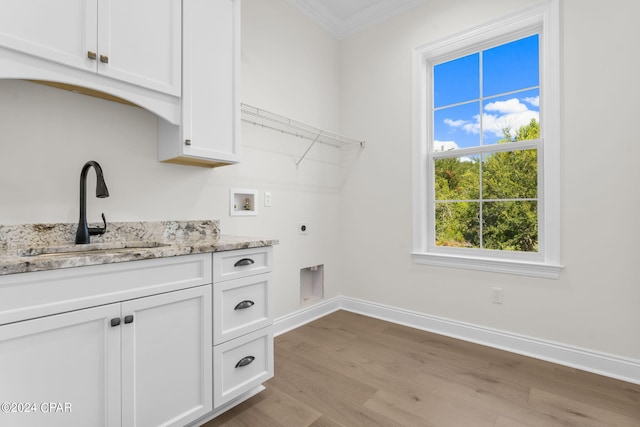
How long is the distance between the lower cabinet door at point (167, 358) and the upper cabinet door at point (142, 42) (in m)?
1.04

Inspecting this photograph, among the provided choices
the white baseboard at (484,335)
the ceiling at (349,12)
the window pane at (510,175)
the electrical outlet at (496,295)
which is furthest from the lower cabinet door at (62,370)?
the ceiling at (349,12)

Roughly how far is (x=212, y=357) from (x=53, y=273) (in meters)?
0.79

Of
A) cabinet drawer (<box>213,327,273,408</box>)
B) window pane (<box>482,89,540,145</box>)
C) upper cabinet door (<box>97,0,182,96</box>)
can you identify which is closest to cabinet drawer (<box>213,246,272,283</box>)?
cabinet drawer (<box>213,327,273,408</box>)

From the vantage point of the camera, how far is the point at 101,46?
4.54 ft

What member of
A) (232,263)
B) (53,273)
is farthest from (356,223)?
(53,273)

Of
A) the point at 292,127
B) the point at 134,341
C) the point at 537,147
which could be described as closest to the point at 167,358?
the point at 134,341

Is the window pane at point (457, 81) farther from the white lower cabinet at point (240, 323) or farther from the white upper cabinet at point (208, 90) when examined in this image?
the white lower cabinet at point (240, 323)

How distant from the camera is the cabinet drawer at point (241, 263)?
1581 mm

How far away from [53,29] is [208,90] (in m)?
0.69

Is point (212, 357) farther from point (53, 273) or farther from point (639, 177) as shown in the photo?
point (639, 177)

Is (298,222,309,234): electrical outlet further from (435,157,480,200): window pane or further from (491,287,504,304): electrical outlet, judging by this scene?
(491,287,504,304): electrical outlet

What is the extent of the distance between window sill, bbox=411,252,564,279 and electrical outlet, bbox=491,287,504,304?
0.14 meters

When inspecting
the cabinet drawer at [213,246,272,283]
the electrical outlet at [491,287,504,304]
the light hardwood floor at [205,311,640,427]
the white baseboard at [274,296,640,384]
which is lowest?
the light hardwood floor at [205,311,640,427]

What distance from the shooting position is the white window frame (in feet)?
7.24
